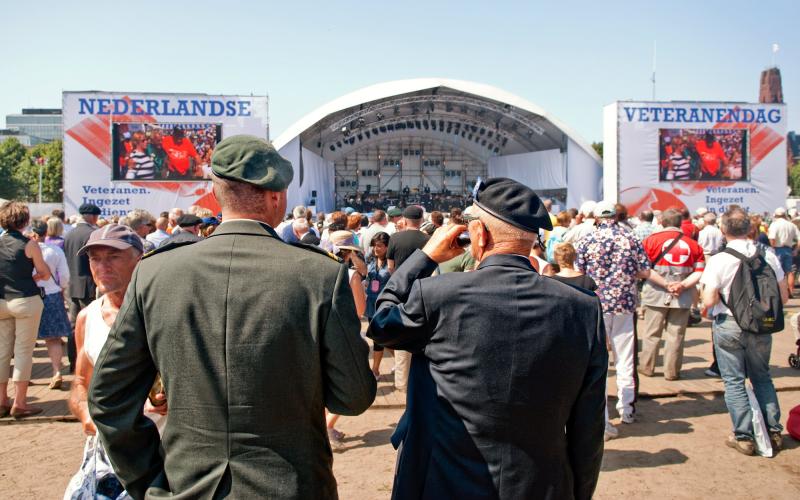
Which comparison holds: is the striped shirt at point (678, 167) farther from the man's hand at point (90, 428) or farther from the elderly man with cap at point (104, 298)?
the man's hand at point (90, 428)

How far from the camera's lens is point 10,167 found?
48.3m

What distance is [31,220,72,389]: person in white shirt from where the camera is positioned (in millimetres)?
5777

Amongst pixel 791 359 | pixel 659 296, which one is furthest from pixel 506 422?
pixel 791 359

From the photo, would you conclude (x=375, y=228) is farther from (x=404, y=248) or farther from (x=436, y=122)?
(x=436, y=122)

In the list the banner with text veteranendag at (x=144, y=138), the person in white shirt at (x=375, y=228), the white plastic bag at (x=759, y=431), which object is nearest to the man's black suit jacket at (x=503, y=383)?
the white plastic bag at (x=759, y=431)

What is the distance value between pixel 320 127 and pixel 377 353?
61.1 feet

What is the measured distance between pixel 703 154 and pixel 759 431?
1829cm

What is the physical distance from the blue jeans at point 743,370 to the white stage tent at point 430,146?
16683 millimetres

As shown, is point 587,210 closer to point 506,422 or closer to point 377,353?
point 377,353

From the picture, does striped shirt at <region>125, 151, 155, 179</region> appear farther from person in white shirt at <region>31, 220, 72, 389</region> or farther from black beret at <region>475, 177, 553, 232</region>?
black beret at <region>475, 177, 553, 232</region>

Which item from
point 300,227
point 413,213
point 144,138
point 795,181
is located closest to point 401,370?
point 413,213

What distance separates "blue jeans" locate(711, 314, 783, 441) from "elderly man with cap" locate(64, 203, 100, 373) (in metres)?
5.74

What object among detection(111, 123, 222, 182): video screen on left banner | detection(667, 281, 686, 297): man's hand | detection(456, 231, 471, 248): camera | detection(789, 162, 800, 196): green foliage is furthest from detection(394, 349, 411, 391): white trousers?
detection(789, 162, 800, 196): green foliage

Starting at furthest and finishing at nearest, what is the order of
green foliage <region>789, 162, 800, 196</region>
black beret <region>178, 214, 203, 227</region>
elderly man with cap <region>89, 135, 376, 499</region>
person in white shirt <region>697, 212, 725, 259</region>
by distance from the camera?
1. green foliage <region>789, 162, 800, 196</region>
2. person in white shirt <region>697, 212, 725, 259</region>
3. black beret <region>178, 214, 203, 227</region>
4. elderly man with cap <region>89, 135, 376, 499</region>
